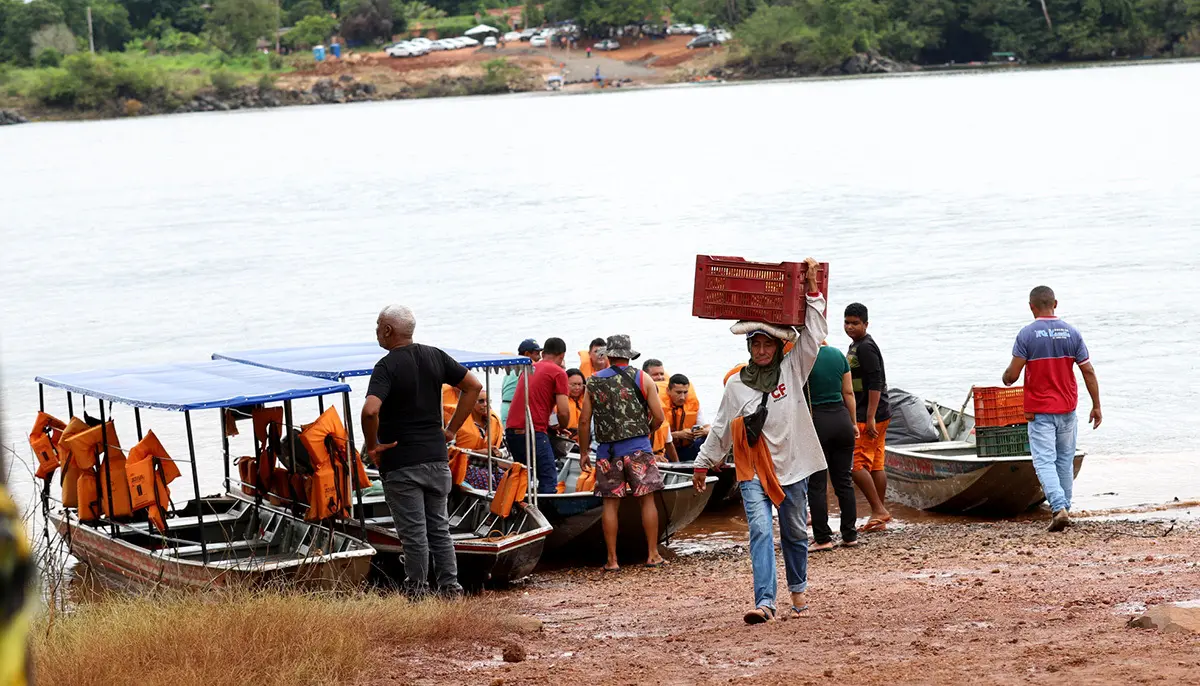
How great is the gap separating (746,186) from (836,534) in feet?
180

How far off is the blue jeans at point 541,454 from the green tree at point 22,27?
504 ft

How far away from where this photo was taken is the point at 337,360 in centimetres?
1135

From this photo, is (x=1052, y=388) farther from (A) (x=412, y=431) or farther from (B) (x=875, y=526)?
(A) (x=412, y=431)

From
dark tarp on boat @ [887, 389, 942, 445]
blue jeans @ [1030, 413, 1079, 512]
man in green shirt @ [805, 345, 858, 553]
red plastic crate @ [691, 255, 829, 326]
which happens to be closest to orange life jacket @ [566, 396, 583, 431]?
dark tarp on boat @ [887, 389, 942, 445]

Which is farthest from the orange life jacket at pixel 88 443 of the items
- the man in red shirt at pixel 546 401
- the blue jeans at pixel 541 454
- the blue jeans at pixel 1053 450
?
the blue jeans at pixel 1053 450

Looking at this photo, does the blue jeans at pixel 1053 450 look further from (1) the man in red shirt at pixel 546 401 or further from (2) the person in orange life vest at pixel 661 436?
(1) the man in red shirt at pixel 546 401

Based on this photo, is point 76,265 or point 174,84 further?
point 174,84

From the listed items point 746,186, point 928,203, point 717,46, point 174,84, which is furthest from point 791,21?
point 928,203

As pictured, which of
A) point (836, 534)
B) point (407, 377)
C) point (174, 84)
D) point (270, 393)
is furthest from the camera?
point (174, 84)

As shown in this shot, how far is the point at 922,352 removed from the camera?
25.8 metres

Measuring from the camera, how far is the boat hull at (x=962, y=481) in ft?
40.3

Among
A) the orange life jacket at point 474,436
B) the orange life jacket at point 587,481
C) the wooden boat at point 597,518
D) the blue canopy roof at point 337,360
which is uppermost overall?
the blue canopy roof at point 337,360

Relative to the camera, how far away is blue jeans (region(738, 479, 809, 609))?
25.2ft

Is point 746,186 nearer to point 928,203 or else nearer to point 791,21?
point 928,203
